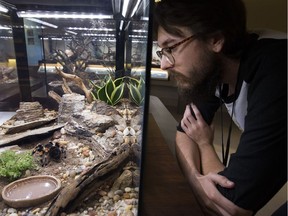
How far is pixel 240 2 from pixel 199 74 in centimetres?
25

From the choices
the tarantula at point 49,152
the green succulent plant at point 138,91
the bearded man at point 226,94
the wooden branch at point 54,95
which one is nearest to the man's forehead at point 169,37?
the bearded man at point 226,94

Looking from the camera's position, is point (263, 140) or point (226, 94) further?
point (226, 94)

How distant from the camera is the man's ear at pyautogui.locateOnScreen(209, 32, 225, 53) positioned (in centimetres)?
66

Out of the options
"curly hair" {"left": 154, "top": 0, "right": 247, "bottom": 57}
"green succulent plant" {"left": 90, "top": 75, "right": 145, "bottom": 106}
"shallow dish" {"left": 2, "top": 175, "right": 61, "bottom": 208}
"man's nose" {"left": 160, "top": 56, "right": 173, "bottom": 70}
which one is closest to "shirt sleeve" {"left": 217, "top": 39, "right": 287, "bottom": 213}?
"curly hair" {"left": 154, "top": 0, "right": 247, "bottom": 57}

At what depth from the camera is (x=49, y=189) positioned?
25.5 inches

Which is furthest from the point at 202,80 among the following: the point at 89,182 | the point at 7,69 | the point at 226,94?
the point at 7,69

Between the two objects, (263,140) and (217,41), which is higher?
(217,41)

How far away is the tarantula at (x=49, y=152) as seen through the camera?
726 millimetres

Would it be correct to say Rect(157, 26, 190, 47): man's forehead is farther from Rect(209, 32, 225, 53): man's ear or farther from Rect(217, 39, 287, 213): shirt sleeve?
Rect(217, 39, 287, 213): shirt sleeve

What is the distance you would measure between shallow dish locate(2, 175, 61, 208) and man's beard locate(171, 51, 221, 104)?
0.51 meters

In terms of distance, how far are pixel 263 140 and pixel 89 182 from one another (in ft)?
1.56

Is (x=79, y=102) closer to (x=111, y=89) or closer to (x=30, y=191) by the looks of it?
(x=111, y=89)

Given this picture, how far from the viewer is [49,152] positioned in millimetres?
733

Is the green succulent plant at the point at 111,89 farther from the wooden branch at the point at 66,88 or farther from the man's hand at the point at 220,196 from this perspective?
the man's hand at the point at 220,196
